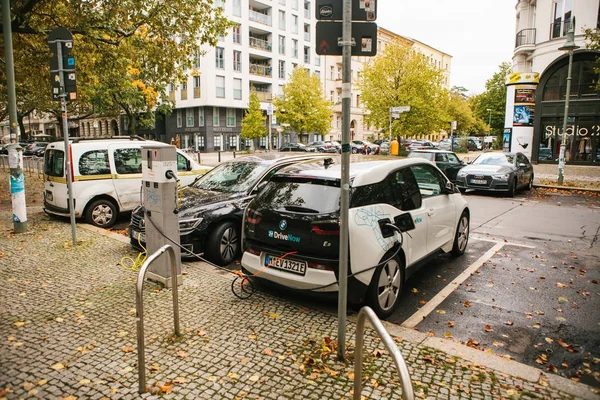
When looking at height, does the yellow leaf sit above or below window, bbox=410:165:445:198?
below

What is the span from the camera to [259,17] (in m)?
51.9

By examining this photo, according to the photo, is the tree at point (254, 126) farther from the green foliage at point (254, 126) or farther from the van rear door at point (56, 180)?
the van rear door at point (56, 180)

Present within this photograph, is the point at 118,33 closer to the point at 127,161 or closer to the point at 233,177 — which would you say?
the point at 127,161

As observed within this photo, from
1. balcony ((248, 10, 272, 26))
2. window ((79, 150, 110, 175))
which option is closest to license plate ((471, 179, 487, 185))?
window ((79, 150, 110, 175))

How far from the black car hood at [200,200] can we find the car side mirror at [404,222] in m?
3.05

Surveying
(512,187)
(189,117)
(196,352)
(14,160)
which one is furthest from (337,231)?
(189,117)

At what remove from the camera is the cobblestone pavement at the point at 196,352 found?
137 inches

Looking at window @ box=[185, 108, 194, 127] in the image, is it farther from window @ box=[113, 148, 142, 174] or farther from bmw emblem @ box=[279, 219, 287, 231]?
bmw emblem @ box=[279, 219, 287, 231]

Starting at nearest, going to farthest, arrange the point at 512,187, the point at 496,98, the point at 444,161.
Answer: the point at 512,187
the point at 444,161
the point at 496,98

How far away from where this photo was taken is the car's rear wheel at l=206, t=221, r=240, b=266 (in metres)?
6.86

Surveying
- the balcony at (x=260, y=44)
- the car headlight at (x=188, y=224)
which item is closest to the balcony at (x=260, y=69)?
the balcony at (x=260, y=44)

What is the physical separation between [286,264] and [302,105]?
4268 centimetres

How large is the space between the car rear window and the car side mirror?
2.87 feet

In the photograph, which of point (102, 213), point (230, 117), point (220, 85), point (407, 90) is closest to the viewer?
point (102, 213)
